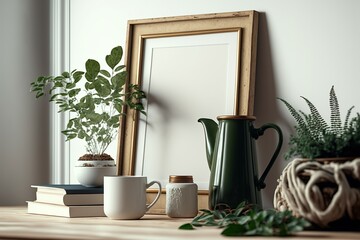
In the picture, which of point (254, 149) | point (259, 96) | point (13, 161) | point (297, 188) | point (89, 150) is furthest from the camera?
point (13, 161)

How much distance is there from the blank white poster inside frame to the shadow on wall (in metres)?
0.07

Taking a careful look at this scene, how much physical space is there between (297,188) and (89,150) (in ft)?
2.69

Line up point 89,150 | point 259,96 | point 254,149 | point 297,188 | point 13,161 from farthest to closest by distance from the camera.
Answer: point 13,161, point 89,150, point 259,96, point 254,149, point 297,188

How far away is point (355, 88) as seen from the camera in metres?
1.68

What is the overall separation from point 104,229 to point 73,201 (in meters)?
0.32

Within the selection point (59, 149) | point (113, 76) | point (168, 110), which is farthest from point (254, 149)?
point (59, 149)

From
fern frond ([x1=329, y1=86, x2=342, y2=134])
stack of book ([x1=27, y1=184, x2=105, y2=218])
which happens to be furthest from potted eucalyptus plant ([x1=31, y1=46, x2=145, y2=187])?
fern frond ([x1=329, y1=86, x2=342, y2=134])

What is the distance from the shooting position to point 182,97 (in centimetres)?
189

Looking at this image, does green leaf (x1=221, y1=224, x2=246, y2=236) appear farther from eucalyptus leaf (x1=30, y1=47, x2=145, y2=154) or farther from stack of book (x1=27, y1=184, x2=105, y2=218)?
eucalyptus leaf (x1=30, y1=47, x2=145, y2=154)

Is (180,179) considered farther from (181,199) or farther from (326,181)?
(326,181)

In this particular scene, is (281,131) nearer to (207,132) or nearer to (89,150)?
(207,132)

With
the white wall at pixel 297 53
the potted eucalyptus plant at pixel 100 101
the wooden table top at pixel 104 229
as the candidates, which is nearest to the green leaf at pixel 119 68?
the potted eucalyptus plant at pixel 100 101

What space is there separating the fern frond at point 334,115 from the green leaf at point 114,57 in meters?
0.62

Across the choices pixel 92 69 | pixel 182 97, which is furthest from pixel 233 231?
pixel 92 69
